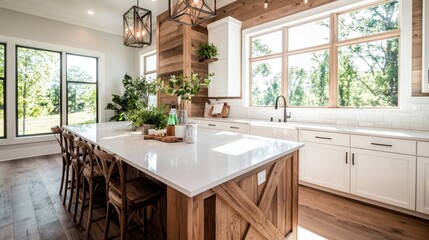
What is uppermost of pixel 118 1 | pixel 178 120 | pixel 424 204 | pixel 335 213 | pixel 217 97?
pixel 118 1

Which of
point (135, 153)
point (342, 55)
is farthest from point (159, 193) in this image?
point (342, 55)

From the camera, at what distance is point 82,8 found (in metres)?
5.09

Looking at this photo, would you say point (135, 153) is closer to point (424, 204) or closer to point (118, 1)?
point (424, 204)

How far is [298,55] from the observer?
3820 millimetres

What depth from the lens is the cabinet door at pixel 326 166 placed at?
268 cm

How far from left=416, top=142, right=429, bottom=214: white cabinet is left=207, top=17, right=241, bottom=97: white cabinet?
119 inches

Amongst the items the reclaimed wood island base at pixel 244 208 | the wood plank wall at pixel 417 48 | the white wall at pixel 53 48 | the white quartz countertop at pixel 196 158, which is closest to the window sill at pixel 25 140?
the white wall at pixel 53 48

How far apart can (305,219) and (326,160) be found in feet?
2.92

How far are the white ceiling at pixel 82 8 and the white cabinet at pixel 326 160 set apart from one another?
11.5 ft

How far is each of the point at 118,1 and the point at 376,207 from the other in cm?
597

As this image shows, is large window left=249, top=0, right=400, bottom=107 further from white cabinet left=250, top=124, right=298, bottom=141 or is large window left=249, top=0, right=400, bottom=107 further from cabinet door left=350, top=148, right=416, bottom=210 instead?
cabinet door left=350, top=148, right=416, bottom=210

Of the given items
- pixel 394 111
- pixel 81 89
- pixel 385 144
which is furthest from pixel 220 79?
pixel 81 89

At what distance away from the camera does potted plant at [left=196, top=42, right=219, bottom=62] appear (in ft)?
14.8

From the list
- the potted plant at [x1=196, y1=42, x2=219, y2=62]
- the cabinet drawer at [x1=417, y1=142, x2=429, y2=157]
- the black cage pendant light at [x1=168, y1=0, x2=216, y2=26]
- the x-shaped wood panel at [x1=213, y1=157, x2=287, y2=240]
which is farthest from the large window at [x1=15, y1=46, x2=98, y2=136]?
the cabinet drawer at [x1=417, y1=142, x2=429, y2=157]
